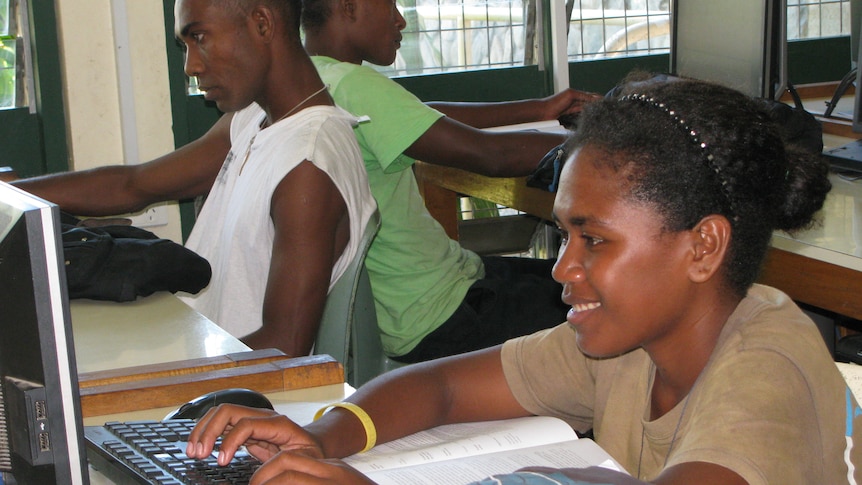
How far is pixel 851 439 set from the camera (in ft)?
3.38

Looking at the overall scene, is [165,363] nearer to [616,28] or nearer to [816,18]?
[616,28]

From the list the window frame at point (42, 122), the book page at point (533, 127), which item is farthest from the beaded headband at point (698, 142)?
the window frame at point (42, 122)

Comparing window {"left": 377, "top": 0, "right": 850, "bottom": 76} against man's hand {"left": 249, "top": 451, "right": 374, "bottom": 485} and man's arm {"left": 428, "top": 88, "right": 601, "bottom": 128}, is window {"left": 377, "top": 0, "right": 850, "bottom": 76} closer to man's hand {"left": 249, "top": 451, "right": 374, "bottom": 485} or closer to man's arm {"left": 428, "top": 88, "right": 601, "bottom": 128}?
man's arm {"left": 428, "top": 88, "right": 601, "bottom": 128}

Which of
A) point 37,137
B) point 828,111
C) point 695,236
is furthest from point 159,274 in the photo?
point 828,111

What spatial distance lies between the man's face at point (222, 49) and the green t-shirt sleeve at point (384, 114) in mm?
313

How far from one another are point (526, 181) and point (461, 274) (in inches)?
15.1

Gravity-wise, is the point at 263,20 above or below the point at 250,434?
above

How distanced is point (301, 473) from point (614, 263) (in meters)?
0.37

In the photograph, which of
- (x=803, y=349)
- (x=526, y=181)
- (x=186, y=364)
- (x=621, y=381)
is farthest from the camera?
(x=526, y=181)

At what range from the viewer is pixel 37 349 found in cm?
80

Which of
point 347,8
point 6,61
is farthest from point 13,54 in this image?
point 347,8

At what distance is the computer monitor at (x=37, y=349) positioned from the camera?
78 centimetres

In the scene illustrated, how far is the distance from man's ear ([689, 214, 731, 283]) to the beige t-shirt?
66mm

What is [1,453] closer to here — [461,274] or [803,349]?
[803,349]
